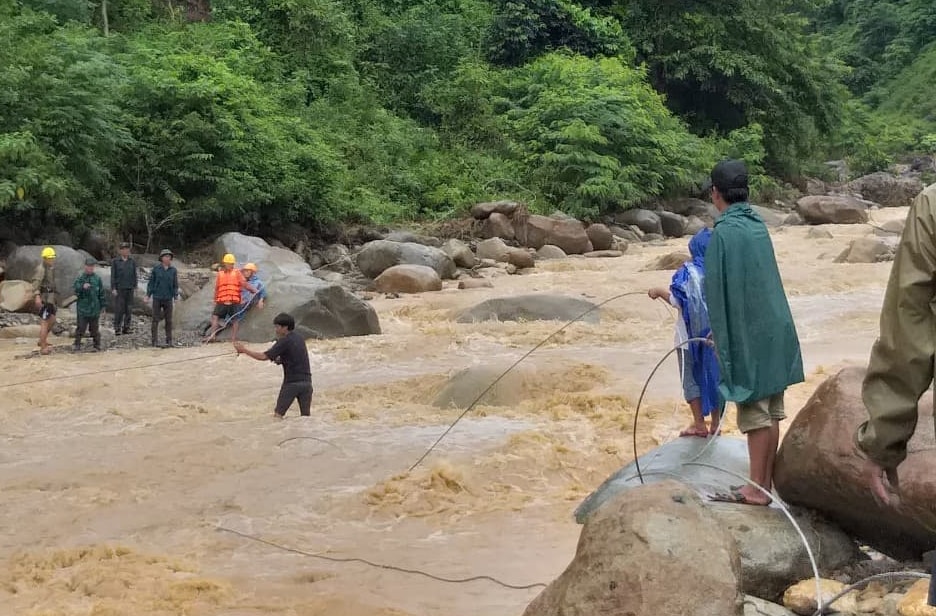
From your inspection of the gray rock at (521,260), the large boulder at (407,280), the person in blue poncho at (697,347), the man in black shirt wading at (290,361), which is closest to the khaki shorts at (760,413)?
the person in blue poncho at (697,347)

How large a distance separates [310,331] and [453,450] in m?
6.21

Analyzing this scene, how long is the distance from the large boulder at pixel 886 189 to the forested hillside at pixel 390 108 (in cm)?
232

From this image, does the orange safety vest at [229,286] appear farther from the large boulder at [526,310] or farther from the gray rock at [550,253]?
the gray rock at [550,253]

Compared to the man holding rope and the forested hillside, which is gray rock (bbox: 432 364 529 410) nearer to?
the man holding rope

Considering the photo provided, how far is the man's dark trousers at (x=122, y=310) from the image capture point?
1406 centimetres

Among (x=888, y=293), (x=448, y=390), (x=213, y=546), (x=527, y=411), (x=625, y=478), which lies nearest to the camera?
(x=888, y=293)

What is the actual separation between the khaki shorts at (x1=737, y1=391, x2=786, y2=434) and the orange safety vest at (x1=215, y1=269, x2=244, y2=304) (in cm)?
1038

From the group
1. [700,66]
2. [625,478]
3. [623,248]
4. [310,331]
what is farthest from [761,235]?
[700,66]

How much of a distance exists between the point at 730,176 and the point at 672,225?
22853 mm

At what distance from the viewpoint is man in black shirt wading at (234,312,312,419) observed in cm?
819

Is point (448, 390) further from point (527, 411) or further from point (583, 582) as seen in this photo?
point (583, 582)

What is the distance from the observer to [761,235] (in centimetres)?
411

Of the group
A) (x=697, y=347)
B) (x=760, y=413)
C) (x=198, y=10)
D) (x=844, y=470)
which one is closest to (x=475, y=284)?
(x=697, y=347)

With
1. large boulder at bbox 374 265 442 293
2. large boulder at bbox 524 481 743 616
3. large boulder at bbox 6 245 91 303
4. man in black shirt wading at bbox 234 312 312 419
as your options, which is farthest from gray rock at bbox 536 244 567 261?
large boulder at bbox 524 481 743 616
